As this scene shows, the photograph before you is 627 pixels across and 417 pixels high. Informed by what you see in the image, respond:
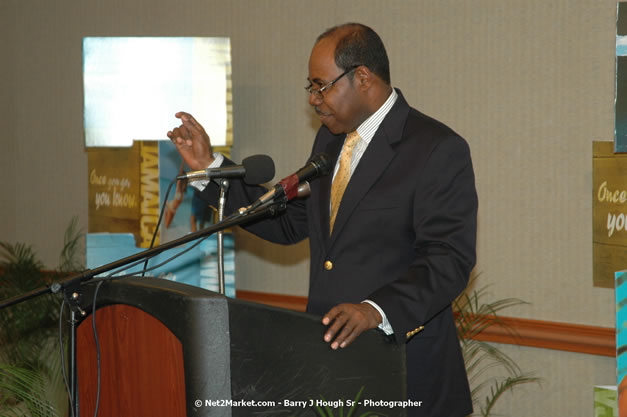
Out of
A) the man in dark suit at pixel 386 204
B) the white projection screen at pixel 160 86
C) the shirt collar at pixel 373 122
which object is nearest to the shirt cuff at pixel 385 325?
the man in dark suit at pixel 386 204

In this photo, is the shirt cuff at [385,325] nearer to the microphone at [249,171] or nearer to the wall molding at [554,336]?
the microphone at [249,171]

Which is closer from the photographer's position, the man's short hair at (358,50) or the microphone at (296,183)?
the microphone at (296,183)

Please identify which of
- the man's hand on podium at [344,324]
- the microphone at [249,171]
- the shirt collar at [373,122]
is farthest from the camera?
the shirt collar at [373,122]

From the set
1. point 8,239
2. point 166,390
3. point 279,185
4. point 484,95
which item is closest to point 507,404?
point 484,95

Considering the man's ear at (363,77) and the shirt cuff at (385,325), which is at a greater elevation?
the man's ear at (363,77)

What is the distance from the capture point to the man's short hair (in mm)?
2023

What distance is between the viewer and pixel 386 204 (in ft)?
6.38

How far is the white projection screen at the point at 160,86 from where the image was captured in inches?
138

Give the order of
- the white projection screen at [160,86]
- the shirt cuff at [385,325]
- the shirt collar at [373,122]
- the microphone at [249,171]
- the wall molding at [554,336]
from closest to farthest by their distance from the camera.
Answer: the shirt cuff at [385,325] → the microphone at [249,171] → the shirt collar at [373,122] → the wall molding at [554,336] → the white projection screen at [160,86]

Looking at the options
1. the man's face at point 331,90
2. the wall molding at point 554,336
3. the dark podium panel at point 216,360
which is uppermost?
the man's face at point 331,90

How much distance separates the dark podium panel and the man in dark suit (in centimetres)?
36

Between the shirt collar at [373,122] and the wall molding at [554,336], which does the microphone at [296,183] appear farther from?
the wall molding at [554,336]

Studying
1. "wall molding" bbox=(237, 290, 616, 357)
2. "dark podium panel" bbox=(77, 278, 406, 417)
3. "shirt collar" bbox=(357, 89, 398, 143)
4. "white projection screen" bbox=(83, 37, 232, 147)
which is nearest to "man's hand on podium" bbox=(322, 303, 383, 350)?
"dark podium panel" bbox=(77, 278, 406, 417)

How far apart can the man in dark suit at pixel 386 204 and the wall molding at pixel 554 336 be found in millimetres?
1208
